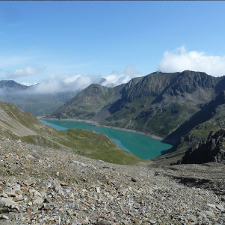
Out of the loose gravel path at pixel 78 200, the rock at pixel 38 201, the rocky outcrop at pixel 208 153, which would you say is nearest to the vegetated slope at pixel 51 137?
the rocky outcrop at pixel 208 153

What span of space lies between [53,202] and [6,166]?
7144 mm

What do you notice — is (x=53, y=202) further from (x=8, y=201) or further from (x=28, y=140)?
(x=28, y=140)

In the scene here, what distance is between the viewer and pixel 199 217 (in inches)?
690

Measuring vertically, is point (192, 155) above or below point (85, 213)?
below

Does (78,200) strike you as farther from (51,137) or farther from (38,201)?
(51,137)

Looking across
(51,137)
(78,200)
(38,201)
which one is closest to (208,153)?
(51,137)

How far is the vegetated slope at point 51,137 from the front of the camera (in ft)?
284

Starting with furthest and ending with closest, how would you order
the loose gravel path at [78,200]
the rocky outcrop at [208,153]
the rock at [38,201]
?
the rocky outcrop at [208,153], the rock at [38,201], the loose gravel path at [78,200]

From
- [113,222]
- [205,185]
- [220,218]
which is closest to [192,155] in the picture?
[205,185]

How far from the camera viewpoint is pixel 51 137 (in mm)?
114062

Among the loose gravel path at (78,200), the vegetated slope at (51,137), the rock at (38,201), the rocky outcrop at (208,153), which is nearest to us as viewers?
the loose gravel path at (78,200)

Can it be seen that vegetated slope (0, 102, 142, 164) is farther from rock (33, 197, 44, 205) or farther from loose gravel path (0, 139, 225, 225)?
rock (33, 197, 44, 205)

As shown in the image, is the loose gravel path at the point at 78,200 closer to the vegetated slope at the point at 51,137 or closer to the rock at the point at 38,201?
the rock at the point at 38,201

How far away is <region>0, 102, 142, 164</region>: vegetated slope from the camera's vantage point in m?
86.6
